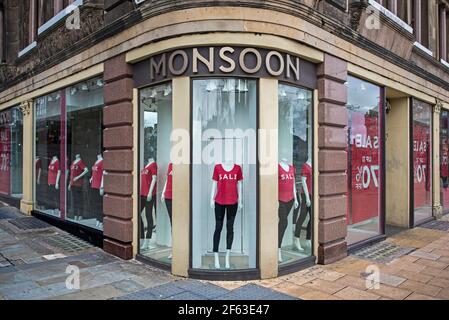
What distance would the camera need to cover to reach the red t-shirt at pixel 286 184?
5.95 metres

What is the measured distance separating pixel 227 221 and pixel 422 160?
7399 mm

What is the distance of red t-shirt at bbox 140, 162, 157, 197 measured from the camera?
643 centimetres

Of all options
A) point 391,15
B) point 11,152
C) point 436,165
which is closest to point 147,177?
point 391,15

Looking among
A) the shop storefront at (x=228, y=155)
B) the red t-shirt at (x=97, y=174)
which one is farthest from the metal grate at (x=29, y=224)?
the shop storefront at (x=228, y=155)

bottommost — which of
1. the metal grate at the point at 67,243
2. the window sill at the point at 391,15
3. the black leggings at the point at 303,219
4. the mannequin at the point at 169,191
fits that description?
the metal grate at the point at 67,243

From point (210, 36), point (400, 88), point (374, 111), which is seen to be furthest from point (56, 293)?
point (400, 88)

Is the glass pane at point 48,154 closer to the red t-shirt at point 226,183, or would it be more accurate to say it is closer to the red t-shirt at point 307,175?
Answer: the red t-shirt at point 226,183

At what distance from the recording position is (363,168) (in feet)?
25.6

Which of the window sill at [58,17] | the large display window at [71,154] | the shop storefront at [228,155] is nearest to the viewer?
the shop storefront at [228,155]

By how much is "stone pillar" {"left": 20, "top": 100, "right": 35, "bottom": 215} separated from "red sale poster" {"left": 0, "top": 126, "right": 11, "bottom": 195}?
2.28 meters

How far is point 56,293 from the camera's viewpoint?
4867 millimetres

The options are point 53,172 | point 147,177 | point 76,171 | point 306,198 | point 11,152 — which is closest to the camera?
point 306,198

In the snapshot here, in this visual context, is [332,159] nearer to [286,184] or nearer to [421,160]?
[286,184]

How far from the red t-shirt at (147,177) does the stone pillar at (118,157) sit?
0.19m
